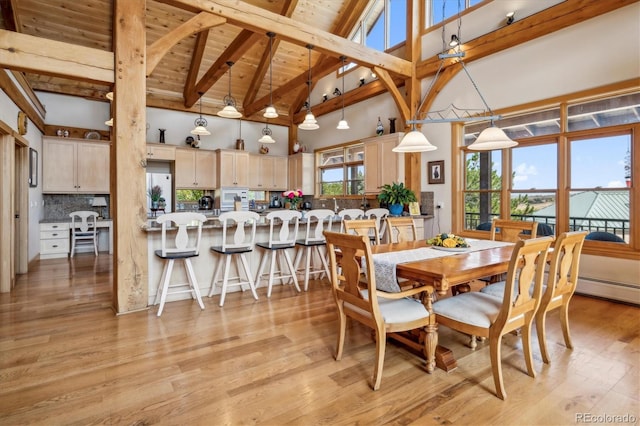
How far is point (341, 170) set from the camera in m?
7.86

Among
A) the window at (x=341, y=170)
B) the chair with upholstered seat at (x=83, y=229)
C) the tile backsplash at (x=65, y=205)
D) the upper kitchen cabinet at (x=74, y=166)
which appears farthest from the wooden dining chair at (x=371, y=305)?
the tile backsplash at (x=65, y=205)

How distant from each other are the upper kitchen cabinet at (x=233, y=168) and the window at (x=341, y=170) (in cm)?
185

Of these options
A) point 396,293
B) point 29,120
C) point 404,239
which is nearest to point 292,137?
point 29,120

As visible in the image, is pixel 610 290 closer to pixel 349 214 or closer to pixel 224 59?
pixel 349 214

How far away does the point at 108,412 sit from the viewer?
5.95 feet

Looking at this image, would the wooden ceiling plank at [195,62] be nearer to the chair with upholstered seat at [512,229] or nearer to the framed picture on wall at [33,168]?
the framed picture on wall at [33,168]

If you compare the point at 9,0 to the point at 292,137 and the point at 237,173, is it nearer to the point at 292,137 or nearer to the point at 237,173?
the point at 237,173

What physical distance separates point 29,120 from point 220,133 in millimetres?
3739

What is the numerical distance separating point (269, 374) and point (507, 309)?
1.53 metres

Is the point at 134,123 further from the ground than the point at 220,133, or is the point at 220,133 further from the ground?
the point at 220,133

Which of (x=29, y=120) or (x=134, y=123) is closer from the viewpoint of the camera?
(x=134, y=123)

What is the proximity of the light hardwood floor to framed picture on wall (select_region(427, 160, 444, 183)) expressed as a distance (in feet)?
9.30

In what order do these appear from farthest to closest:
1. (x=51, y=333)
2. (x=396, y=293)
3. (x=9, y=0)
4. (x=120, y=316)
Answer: (x=9, y=0)
(x=120, y=316)
(x=51, y=333)
(x=396, y=293)

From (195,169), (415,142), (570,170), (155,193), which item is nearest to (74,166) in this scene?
(155,193)
